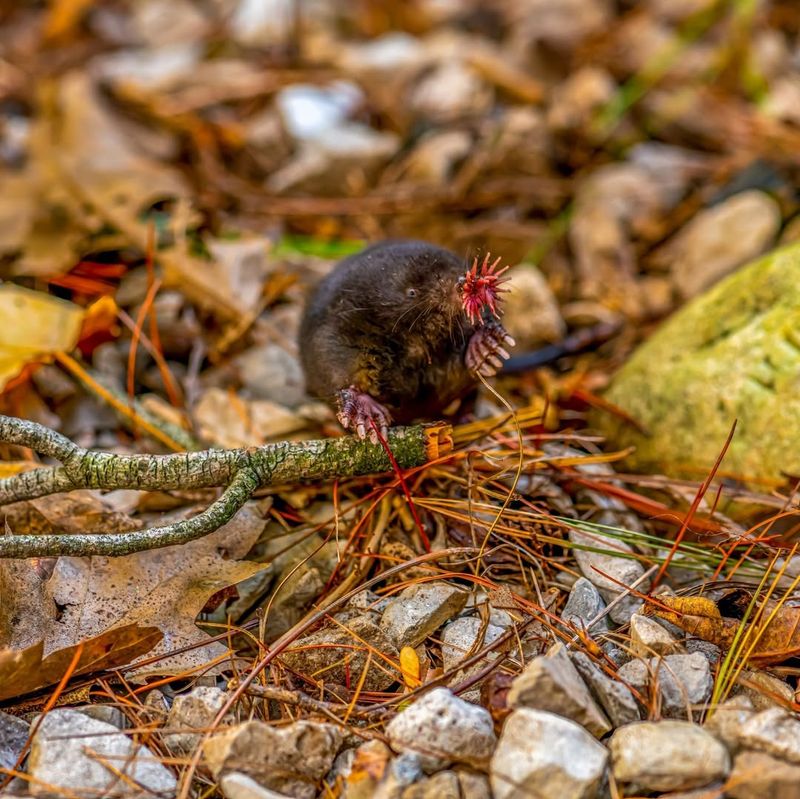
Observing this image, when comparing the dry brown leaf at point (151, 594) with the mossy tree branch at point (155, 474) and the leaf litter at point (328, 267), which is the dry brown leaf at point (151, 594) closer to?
the leaf litter at point (328, 267)

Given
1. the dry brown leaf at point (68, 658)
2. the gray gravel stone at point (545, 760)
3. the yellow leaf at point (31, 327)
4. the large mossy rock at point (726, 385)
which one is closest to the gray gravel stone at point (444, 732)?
the gray gravel stone at point (545, 760)

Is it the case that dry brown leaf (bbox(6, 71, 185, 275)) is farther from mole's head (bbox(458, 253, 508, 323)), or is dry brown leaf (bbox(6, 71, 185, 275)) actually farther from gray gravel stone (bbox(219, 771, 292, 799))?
gray gravel stone (bbox(219, 771, 292, 799))

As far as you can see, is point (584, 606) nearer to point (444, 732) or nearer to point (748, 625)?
point (748, 625)

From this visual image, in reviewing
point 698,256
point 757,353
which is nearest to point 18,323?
point 757,353

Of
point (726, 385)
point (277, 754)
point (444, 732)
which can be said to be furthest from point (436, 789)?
point (726, 385)

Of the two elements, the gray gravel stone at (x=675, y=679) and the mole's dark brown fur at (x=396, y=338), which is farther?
the mole's dark brown fur at (x=396, y=338)

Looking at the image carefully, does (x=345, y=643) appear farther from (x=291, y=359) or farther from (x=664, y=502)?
Result: (x=291, y=359)

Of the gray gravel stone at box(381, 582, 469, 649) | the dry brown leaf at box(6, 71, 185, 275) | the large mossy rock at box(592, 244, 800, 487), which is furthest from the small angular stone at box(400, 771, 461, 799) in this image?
the dry brown leaf at box(6, 71, 185, 275)
